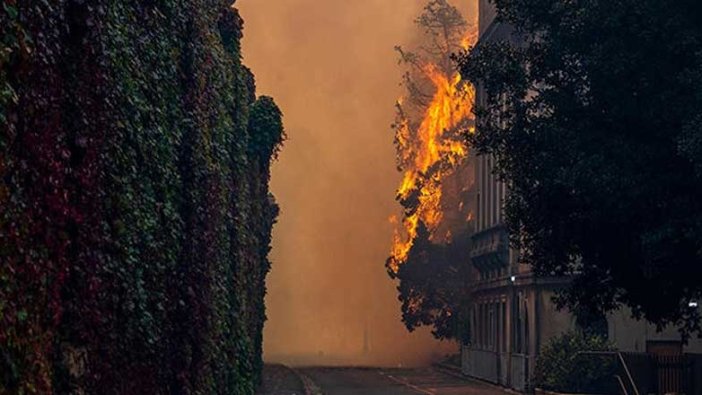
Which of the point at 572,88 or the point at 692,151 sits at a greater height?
the point at 572,88

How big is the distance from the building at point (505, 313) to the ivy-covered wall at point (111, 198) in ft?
66.7

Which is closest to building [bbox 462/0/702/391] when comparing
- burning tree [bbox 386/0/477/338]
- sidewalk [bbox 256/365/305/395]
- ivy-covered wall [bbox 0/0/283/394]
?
burning tree [bbox 386/0/477/338]

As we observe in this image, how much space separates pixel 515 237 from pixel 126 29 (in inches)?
539

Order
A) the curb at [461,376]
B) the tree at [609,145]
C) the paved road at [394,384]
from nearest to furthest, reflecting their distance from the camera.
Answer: the tree at [609,145]
the paved road at [394,384]
the curb at [461,376]

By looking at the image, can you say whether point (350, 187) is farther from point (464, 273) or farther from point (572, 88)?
point (572, 88)

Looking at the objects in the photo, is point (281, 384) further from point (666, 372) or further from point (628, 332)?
point (666, 372)

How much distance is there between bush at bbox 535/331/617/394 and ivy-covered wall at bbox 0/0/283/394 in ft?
67.0

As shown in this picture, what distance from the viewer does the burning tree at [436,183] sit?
7325 cm

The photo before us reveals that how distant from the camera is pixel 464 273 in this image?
7281cm

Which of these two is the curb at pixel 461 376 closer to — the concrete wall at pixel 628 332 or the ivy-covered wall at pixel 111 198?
the concrete wall at pixel 628 332

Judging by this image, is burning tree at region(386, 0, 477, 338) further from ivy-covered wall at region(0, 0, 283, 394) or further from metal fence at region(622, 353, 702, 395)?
ivy-covered wall at region(0, 0, 283, 394)

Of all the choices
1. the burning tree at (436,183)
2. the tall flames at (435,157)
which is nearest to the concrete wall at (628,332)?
the burning tree at (436,183)

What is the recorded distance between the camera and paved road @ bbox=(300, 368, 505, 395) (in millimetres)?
41594

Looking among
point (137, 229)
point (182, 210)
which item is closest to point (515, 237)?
point (182, 210)
